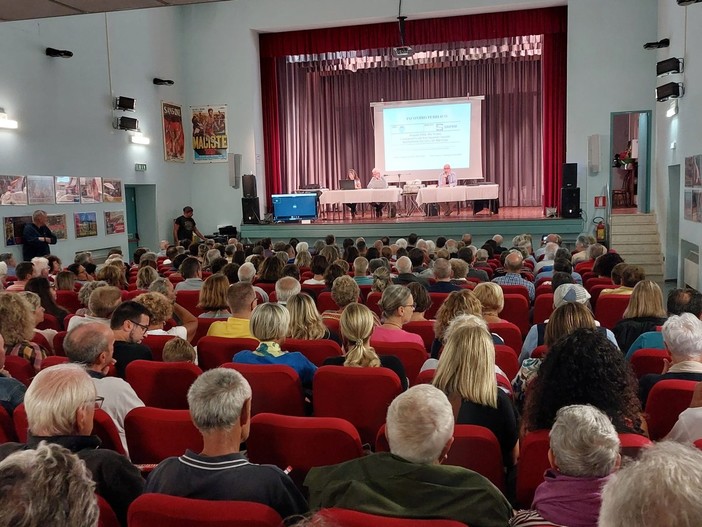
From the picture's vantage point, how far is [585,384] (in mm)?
2443

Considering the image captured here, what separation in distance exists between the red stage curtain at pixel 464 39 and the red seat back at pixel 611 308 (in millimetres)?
11059

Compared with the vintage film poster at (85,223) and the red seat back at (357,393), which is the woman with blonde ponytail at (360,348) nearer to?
the red seat back at (357,393)

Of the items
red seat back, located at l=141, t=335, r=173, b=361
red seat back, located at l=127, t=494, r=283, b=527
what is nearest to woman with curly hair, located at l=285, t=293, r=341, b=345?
red seat back, located at l=141, t=335, r=173, b=361

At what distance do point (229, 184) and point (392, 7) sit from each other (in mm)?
5825

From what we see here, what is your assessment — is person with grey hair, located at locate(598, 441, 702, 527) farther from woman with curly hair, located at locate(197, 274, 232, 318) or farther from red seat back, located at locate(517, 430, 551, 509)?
woman with curly hair, located at locate(197, 274, 232, 318)

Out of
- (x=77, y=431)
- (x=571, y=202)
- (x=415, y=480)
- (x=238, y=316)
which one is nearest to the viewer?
(x=415, y=480)

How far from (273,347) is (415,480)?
6.14ft

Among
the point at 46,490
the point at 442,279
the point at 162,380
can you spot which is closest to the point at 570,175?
the point at 442,279

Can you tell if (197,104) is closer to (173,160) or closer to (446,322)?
(173,160)

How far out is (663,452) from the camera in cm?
114

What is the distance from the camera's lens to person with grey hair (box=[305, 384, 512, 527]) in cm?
182

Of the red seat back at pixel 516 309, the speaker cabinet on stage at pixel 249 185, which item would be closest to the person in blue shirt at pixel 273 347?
the red seat back at pixel 516 309

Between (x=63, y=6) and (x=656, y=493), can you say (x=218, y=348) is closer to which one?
(x=656, y=493)

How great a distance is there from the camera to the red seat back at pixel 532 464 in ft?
7.45
